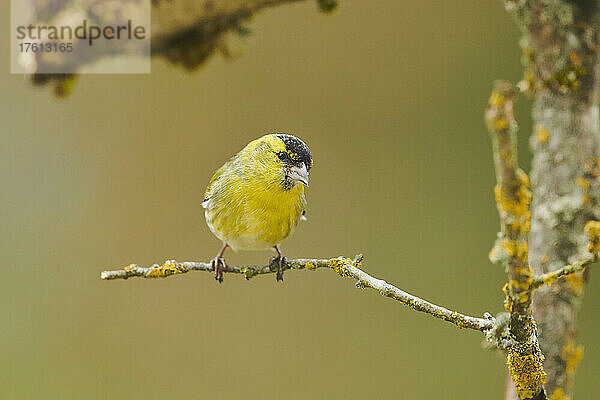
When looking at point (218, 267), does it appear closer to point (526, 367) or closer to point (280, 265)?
point (280, 265)

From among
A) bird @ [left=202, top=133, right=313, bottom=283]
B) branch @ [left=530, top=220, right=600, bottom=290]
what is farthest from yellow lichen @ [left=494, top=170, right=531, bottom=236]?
bird @ [left=202, top=133, right=313, bottom=283]

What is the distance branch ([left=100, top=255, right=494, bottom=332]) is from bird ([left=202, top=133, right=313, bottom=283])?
0.63 ft

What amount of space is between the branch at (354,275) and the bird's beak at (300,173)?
17cm

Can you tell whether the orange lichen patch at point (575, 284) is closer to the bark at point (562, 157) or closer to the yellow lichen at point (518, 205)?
the bark at point (562, 157)

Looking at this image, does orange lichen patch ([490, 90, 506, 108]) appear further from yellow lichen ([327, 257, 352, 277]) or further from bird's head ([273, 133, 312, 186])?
bird's head ([273, 133, 312, 186])

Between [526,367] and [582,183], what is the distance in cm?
40

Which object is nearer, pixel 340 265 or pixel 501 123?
pixel 501 123

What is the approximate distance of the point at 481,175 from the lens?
6.48 ft

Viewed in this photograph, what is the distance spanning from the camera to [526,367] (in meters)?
0.65

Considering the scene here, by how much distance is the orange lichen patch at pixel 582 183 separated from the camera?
37.3 inches

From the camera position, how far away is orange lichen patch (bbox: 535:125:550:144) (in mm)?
977

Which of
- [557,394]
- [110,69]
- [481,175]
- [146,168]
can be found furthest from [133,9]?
[481,175]

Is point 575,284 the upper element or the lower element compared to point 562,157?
lower

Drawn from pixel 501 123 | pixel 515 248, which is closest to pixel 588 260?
pixel 515 248
